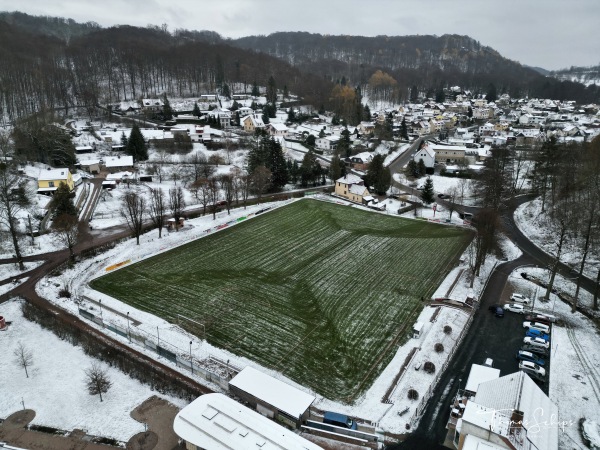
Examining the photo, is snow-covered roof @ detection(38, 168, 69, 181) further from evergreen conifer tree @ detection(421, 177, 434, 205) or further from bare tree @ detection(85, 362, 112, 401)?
evergreen conifer tree @ detection(421, 177, 434, 205)

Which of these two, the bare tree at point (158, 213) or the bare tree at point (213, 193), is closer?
the bare tree at point (158, 213)

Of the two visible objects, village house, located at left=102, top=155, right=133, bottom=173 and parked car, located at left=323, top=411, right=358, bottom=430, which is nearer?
parked car, located at left=323, top=411, right=358, bottom=430

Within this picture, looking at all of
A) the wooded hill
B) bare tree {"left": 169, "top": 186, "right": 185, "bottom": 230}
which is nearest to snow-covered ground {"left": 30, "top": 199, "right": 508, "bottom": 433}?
bare tree {"left": 169, "top": 186, "right": 185, "bottom": 230}

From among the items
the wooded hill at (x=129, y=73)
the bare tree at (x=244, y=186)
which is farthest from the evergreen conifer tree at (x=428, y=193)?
the wooded hill at (x=129, y=73)

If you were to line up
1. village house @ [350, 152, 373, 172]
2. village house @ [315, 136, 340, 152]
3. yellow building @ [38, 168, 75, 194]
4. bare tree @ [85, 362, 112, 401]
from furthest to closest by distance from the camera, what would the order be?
village house @ [315, 136, 340, 152], village house @ [350, 152, 373, 172], yellow building @ [38, 168, 75, 194], bare tree @ [85, 362, 112, 401]

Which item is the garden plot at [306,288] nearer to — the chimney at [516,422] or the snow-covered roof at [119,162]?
the chimney at [516,422]

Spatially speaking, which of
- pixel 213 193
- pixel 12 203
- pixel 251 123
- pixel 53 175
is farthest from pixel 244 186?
pixel 251 123
